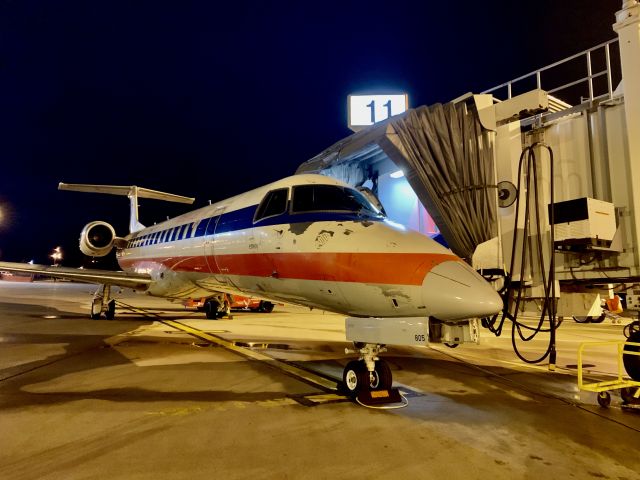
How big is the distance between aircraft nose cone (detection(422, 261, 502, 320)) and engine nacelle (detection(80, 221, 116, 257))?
16.8 meters

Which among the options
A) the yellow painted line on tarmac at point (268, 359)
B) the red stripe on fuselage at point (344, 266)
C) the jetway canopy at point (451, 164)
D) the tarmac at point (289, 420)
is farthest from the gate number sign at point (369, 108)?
the red stripe on fuselage at point (344, 266)

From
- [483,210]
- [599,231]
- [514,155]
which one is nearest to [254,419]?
[483,210]

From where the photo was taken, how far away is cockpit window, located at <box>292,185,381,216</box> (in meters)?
6.60

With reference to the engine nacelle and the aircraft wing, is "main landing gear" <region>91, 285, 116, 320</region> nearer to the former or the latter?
the engine nacelle

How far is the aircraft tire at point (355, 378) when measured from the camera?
6.09 meters

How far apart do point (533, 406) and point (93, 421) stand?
18.0ft

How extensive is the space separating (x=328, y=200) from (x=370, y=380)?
2.64 m

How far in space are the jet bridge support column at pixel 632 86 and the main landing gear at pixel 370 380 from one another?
3632 mm

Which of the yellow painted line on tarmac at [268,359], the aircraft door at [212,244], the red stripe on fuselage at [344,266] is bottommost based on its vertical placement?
the yellow painted line on tarmac at [268,359]

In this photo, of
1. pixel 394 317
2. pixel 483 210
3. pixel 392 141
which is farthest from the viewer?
pixel 392 141

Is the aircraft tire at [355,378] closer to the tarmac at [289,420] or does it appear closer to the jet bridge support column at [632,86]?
the tarmac at [289,420]

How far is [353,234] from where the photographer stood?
19.2ft

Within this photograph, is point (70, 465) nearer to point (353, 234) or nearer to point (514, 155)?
point (353, 234)

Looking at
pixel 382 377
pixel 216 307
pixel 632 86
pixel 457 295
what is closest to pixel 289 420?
pixel 382 377
